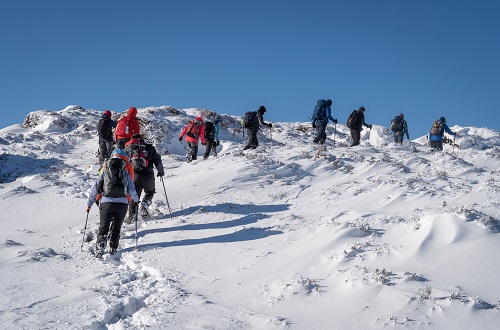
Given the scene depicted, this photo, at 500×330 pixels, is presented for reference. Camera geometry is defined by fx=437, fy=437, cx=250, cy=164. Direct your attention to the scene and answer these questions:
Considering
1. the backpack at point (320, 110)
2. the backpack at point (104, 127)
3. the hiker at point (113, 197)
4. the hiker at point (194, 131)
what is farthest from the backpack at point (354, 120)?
the hiker at point (113, 197)

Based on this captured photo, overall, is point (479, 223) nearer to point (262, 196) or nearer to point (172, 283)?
point (172, 283)

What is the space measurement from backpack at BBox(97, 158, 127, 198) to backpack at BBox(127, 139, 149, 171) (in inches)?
57.3

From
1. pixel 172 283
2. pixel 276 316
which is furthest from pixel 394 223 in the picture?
pixel 172 283

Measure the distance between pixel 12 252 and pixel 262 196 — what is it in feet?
19.1

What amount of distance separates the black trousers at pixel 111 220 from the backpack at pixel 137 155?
1.80 metres

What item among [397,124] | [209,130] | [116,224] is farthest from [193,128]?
Answer: [397,124]

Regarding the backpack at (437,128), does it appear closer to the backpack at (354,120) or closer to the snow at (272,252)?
the backpack at (354,120)

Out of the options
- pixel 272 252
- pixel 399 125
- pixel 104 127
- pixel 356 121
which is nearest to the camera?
pixel 272 252

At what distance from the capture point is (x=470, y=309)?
4547 mm

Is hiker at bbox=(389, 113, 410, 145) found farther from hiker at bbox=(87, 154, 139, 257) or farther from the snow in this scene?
hiker at bbox=(87, 154, 139, 257)

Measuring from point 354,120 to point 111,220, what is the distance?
517 inches

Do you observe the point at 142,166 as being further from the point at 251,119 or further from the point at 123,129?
the point at 251,119

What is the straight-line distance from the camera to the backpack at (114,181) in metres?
8.09

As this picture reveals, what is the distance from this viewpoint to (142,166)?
9.84 metres
